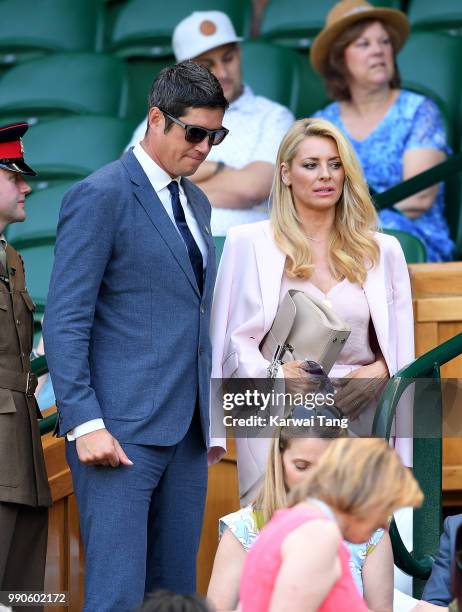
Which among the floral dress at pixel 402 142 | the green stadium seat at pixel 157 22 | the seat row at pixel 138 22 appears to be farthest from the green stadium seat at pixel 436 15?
the floral dress at pixel 402 142

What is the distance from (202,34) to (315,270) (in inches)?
82.5

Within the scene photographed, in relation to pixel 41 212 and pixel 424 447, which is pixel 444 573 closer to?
pixel 424 447

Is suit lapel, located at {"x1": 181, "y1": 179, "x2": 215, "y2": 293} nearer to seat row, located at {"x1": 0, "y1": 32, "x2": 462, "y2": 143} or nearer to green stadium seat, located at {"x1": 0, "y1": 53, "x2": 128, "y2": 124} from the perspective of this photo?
seat row, located at {"x1": 0, "y1": 32, "x2": 462, "y2": 143}

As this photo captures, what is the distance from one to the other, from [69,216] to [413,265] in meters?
1.41

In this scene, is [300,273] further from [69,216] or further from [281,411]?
[69,216]

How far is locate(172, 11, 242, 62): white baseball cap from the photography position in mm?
5324

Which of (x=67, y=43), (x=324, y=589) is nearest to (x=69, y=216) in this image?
(x=324, y=589)

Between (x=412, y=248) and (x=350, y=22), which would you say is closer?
(x=412, y=248)

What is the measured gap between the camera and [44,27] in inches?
263

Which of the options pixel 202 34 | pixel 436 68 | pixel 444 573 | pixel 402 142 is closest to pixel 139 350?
pixel 444 573

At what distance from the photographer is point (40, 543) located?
11.3 ft

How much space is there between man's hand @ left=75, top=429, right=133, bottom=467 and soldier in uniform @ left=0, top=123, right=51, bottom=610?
12.0 inches

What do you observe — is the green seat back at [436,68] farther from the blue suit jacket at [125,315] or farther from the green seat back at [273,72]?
the blue suit jacket at [125,315]

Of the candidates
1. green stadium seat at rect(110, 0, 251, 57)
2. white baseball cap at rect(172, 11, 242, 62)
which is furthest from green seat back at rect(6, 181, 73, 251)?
green stadium seat at rect(110, 0, 251, 57)
